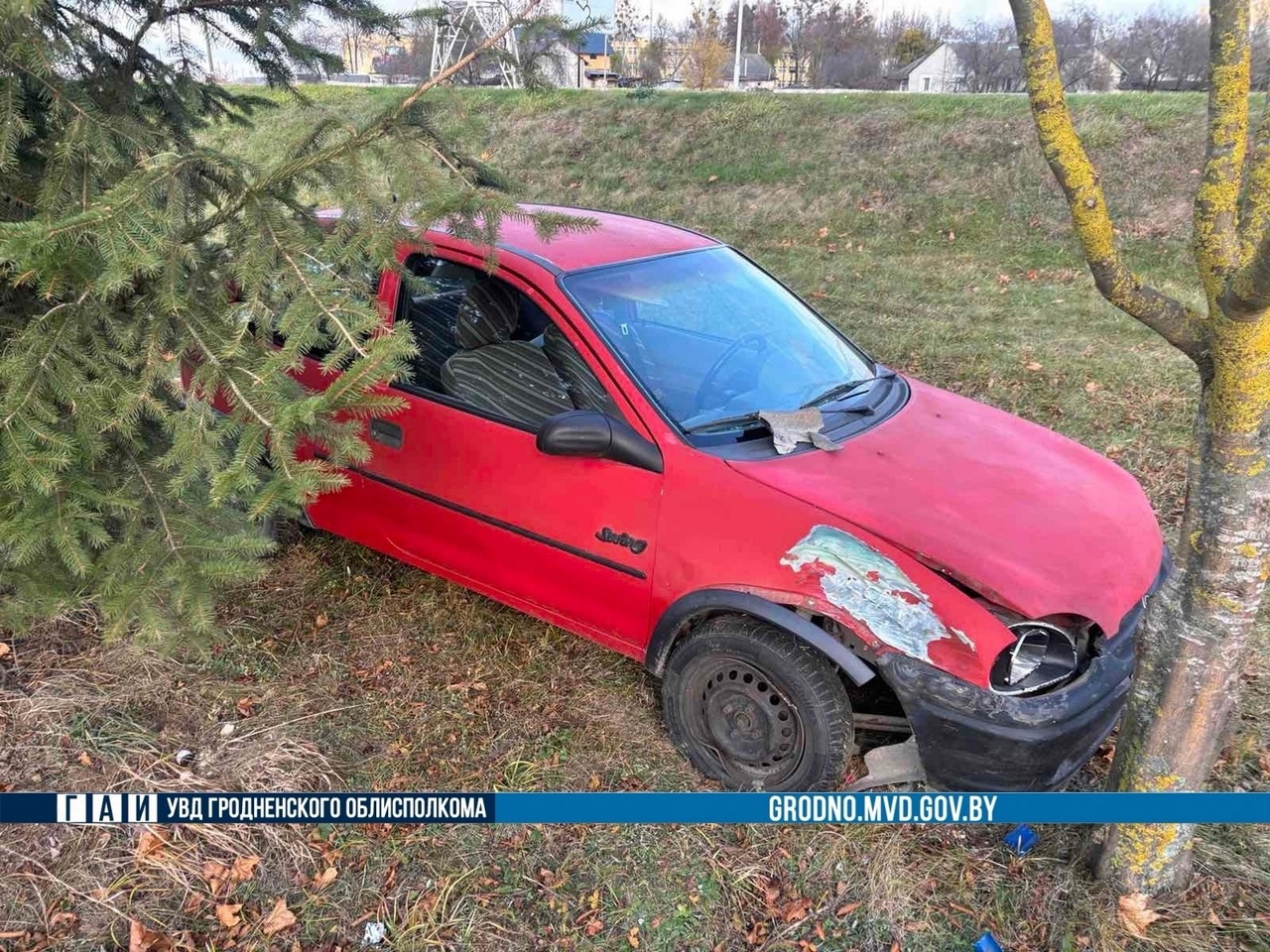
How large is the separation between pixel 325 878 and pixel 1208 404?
9.16ft

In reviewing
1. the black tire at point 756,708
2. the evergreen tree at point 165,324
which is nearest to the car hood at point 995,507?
the black tire at point 756,708

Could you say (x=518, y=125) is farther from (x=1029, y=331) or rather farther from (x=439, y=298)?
(x=439, y=298)

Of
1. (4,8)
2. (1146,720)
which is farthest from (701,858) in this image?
(4,8)

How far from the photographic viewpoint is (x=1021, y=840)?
108 inches

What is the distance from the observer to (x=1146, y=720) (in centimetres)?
241

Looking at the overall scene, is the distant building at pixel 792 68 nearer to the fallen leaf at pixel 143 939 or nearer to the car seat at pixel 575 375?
the car seat at pixel 575 375

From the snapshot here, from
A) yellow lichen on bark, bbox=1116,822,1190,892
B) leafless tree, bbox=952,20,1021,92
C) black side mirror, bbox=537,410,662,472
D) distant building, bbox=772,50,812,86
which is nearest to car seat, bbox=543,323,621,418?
black side mirror, bbox=537,410,662,472

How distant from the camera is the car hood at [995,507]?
2609 millimetres

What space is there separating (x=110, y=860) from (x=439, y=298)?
220 cm

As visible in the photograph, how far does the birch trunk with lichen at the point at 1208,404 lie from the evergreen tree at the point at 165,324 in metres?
1.62

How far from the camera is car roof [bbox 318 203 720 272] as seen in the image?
336cm

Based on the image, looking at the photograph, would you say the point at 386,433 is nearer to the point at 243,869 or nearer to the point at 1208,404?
the point at 243,869

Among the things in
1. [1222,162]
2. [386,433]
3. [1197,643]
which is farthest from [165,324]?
[1197,643]

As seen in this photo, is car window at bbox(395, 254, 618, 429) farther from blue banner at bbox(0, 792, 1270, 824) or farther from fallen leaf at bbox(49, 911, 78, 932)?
fallen leaf at bbox(49, 911, 78, 932)
